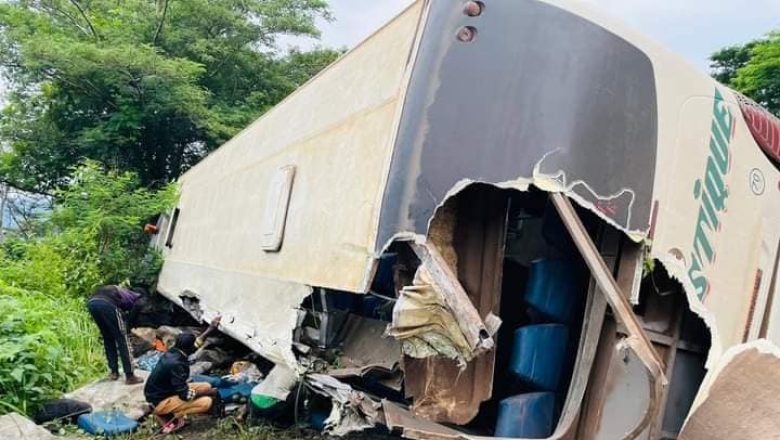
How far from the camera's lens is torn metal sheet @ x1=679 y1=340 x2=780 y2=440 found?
8.07ft

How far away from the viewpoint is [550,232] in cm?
325

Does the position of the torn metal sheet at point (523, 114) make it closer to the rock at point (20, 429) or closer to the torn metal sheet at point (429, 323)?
the torn metal sheet at point (429, 323)

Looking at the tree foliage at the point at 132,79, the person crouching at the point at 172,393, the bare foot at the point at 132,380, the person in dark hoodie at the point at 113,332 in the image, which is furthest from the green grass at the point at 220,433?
the tree foliage at the point at 132,79

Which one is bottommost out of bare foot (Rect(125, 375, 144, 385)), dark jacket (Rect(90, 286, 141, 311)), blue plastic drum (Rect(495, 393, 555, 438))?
bare foot (Rect(125, 375, 144, 385))

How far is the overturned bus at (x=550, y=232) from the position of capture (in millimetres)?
2639

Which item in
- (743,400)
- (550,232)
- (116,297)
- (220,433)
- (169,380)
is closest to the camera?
(743,400)

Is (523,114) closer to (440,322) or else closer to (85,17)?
(440,322)

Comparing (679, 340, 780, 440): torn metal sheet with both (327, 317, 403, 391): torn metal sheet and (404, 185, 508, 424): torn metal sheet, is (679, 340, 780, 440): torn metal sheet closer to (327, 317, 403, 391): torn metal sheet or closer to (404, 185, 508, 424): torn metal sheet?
(404, 185, 508, 424): torn metal sheet

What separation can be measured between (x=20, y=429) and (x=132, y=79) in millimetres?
11010

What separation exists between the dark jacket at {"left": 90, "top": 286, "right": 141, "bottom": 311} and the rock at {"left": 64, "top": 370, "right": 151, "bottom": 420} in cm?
77

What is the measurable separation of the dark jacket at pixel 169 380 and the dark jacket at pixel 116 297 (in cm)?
137

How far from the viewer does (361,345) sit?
12.6 ft

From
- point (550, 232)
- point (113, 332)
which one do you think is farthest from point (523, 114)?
point (113, 332)

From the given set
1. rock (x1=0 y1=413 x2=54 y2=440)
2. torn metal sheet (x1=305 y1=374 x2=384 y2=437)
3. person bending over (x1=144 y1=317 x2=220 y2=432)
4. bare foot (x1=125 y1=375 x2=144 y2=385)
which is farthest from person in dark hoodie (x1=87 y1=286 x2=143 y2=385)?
torn metal sheet (x1=305 y1=374 x2=384 y2=437)
